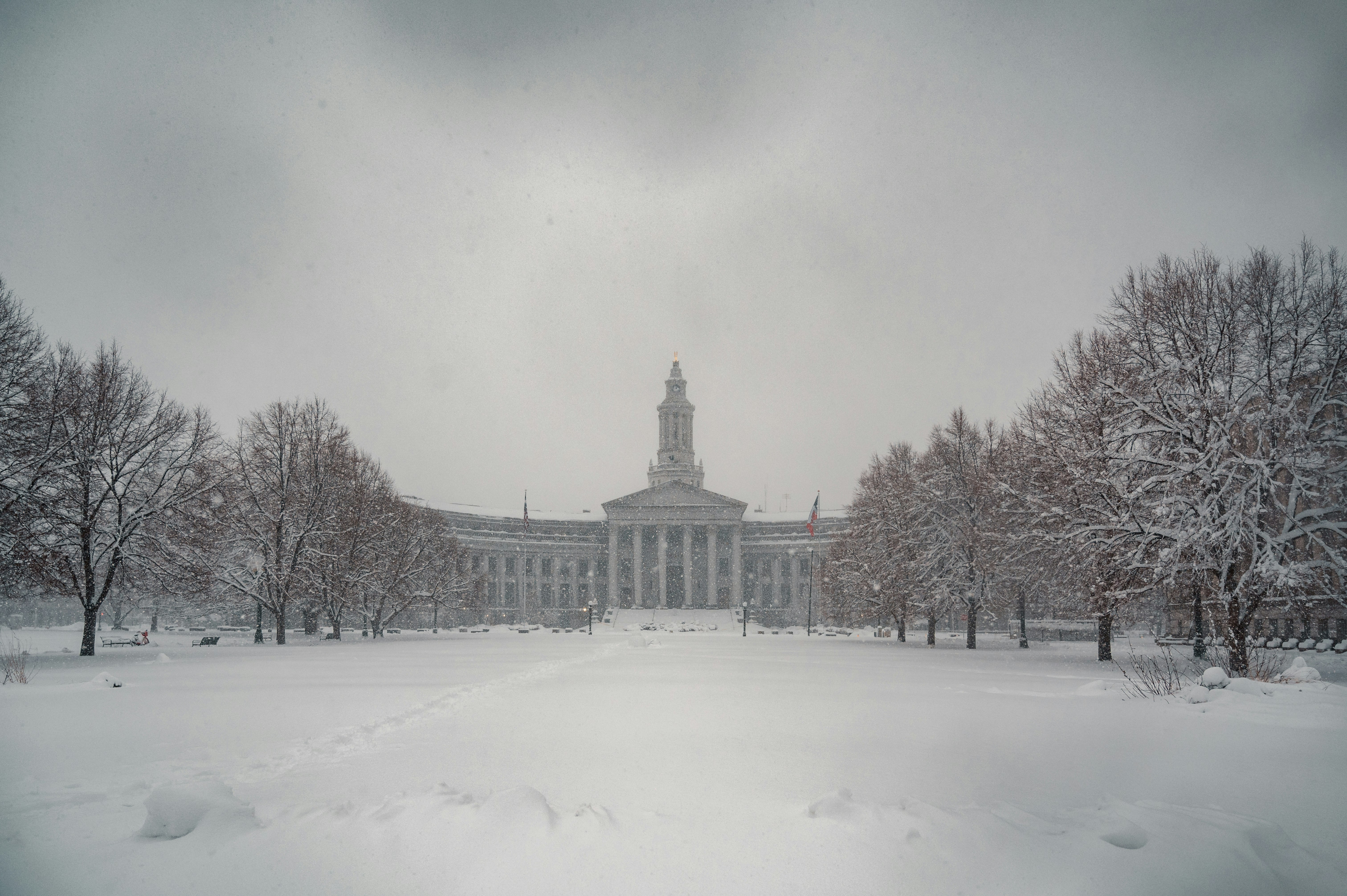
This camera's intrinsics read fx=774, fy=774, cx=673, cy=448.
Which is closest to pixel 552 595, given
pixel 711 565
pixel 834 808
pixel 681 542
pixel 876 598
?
pixel 681 542

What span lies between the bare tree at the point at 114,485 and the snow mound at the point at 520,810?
2302 centimetres

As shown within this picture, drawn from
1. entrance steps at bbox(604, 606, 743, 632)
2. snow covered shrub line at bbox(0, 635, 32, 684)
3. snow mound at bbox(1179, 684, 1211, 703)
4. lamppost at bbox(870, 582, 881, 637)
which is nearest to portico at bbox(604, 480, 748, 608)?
entrance steps at bbox(604, 606, 743, 632)

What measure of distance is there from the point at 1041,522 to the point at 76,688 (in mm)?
27773

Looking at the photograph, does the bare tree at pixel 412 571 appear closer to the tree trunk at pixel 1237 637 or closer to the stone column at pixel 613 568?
the tree trunk at pixel 1237 637

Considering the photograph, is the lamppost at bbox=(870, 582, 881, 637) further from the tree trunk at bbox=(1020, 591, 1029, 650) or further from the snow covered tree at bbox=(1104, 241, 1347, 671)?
the snow covered tree at bbox=(1104, 241, 1347, 671)

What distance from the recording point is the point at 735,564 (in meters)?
105

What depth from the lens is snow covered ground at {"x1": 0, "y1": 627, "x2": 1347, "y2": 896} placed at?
18.5ft

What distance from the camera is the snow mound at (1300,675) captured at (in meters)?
14.8

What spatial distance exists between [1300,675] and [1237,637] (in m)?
2.50

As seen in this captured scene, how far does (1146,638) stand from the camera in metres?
52.7

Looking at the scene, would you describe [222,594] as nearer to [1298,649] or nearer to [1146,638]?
[1298,649]

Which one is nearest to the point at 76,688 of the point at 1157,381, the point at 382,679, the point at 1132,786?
the point at 382,679

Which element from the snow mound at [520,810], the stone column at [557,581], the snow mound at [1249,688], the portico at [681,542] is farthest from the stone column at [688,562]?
the snow mound at [520,810]

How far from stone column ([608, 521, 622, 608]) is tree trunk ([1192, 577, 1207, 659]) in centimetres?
8096
